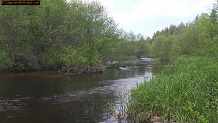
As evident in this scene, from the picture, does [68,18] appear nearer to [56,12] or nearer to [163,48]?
[56,12]

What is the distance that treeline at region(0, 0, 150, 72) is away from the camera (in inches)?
1741

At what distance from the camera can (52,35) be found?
4834cm

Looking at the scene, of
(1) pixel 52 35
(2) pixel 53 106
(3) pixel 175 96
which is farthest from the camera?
(1) pixel 52 35

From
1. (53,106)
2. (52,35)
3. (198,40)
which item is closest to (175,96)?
(53,106)

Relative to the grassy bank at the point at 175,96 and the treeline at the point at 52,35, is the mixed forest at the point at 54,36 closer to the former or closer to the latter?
the treeline at the point at 52,35

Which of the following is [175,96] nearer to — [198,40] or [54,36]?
[54,36]

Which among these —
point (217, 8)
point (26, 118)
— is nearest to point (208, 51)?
point (217, 8)

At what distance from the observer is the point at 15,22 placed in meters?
44.2

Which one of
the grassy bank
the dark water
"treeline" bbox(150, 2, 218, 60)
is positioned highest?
"treeline" bbox(150, 2, 218, 60)

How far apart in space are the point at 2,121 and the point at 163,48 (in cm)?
8697

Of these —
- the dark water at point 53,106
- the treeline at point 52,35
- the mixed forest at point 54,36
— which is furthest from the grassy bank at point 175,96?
the treeline at point 52,35

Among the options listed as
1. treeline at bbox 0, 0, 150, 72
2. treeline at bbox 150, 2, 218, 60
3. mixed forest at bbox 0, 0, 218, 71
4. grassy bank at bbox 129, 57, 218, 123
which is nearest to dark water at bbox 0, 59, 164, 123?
grassy bank at bbox 129, 57, 218, 123

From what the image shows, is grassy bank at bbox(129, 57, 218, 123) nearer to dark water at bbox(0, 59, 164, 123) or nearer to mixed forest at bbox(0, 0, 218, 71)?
dark water at bbox(0, 59, 164, 123)

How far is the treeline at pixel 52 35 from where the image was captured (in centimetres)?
4422
